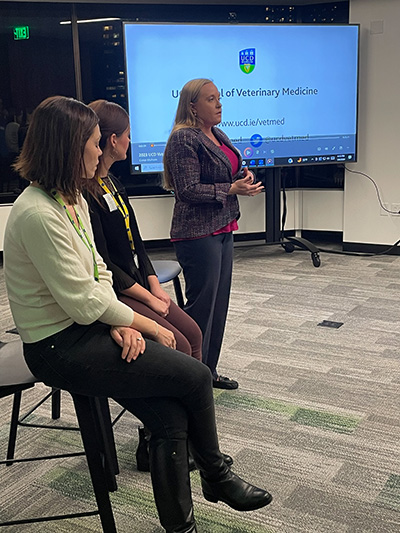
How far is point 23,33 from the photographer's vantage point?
5156mm

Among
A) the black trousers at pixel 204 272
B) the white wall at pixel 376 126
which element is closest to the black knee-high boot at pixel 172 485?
the black trousers at pixel 204 272

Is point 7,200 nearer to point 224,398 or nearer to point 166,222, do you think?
point 166,222

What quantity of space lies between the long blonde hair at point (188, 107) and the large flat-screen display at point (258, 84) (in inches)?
92.0

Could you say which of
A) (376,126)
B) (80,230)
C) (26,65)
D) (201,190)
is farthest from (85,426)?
(26,65)

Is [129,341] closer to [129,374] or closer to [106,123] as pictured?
[129,374]

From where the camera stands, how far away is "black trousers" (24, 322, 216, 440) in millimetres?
1503

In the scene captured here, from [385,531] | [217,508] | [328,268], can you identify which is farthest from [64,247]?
[328,268]

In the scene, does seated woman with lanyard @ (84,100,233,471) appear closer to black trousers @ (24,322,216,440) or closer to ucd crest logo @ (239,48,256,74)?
black trousers @ (24,322,216,440)

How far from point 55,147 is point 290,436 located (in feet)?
4.53

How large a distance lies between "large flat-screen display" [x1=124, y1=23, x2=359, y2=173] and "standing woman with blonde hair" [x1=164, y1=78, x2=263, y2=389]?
2344mm

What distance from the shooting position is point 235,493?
1.67 m

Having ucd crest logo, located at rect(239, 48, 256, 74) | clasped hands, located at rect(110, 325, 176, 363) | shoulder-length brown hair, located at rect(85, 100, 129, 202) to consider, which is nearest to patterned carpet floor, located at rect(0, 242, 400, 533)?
clasped hands, located at rect(110, 325, 176, 363)

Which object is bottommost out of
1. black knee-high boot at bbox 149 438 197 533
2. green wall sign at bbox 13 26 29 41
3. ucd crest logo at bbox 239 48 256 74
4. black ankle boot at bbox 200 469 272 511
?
black ankle boot at bbox 200 469 272 511

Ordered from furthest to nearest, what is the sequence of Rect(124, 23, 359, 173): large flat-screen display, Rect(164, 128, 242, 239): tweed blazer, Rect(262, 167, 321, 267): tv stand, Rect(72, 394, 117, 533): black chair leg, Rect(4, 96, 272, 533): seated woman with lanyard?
1. Rect(262, 167, 321, 267): tv stand
2. Rect(124, 23, 359, 173): large flat-screen display
3. Rect(164, 128, 242, 239): tweed blazer
4. Rect(72, 394, 117, 533): black chair leg
5. Rect(4, 96, 272, 533): seated woman with lanyard
